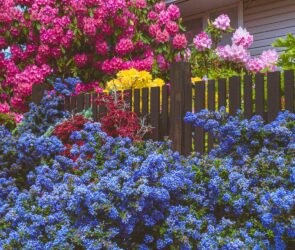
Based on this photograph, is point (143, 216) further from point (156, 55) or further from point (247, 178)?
point (156, 55)

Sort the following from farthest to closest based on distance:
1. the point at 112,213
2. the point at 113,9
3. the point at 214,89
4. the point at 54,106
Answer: the point at 113,9 → the point at 54,106 → the point at 214,89 → the point at 112,213

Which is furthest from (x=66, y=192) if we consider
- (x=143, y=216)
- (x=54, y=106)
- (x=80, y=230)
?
(x=54, y=106)

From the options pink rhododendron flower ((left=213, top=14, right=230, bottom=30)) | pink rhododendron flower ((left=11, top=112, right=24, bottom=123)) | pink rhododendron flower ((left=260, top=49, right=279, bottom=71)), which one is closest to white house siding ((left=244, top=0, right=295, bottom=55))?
pink rhododendron flower ((left=213, top=14, right=230, bottom=30))

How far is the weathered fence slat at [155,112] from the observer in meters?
5.57

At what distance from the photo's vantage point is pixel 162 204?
2.90 metres

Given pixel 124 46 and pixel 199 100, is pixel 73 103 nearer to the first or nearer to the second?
pixel 124 46

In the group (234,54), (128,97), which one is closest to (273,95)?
(128,97)

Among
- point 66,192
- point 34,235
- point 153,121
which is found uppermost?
point 153,121

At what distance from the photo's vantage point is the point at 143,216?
111 inches

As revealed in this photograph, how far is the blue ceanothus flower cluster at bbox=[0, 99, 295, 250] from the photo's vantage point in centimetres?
268

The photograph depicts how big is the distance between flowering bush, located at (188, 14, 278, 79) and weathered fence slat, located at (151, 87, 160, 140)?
4.16 feet

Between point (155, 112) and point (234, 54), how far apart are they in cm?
186

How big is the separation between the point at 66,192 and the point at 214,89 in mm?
2610

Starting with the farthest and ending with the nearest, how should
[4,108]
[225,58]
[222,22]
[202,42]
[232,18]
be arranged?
[232,18], [222,22], [4,108], [202,42], [225,58]
